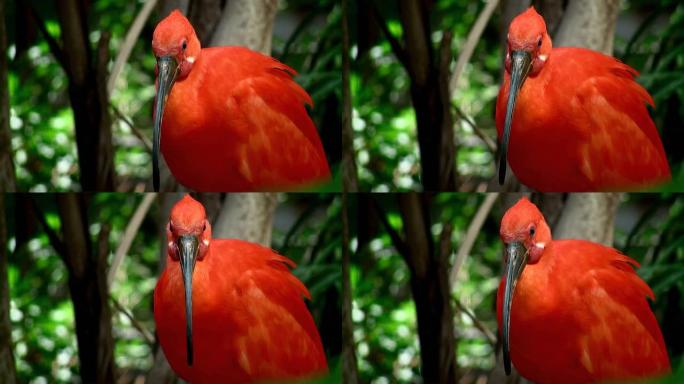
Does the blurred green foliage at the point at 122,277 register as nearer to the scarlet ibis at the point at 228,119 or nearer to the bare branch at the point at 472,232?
the scarlet ibis at the point at 228,119

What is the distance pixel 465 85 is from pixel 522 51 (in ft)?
1.11

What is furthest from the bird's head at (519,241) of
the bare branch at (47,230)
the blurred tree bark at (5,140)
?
the blurred tree bark at (5,140)

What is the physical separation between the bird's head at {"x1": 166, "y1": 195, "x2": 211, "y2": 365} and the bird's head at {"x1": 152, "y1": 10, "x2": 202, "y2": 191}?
0.20 m

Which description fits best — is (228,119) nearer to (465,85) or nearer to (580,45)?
(465,85)

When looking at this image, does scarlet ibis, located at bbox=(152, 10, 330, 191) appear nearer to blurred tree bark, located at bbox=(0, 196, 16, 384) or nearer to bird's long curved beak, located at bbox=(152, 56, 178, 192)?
bird's long curved beak, located at bbox=(152, 56, 178, 192)

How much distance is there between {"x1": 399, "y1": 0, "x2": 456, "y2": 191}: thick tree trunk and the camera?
3197 millimetres

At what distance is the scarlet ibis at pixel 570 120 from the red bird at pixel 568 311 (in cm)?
16

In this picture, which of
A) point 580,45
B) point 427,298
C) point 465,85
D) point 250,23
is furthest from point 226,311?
point 580,45

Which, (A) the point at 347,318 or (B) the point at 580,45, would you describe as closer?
(B) the point at 580,45

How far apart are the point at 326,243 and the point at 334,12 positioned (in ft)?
2.33

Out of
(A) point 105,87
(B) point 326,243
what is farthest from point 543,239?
(A) point 105,87

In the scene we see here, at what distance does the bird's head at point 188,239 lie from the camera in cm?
280

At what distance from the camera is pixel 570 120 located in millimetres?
2936

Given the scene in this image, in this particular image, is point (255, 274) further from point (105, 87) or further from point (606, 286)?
point (606, 286)
